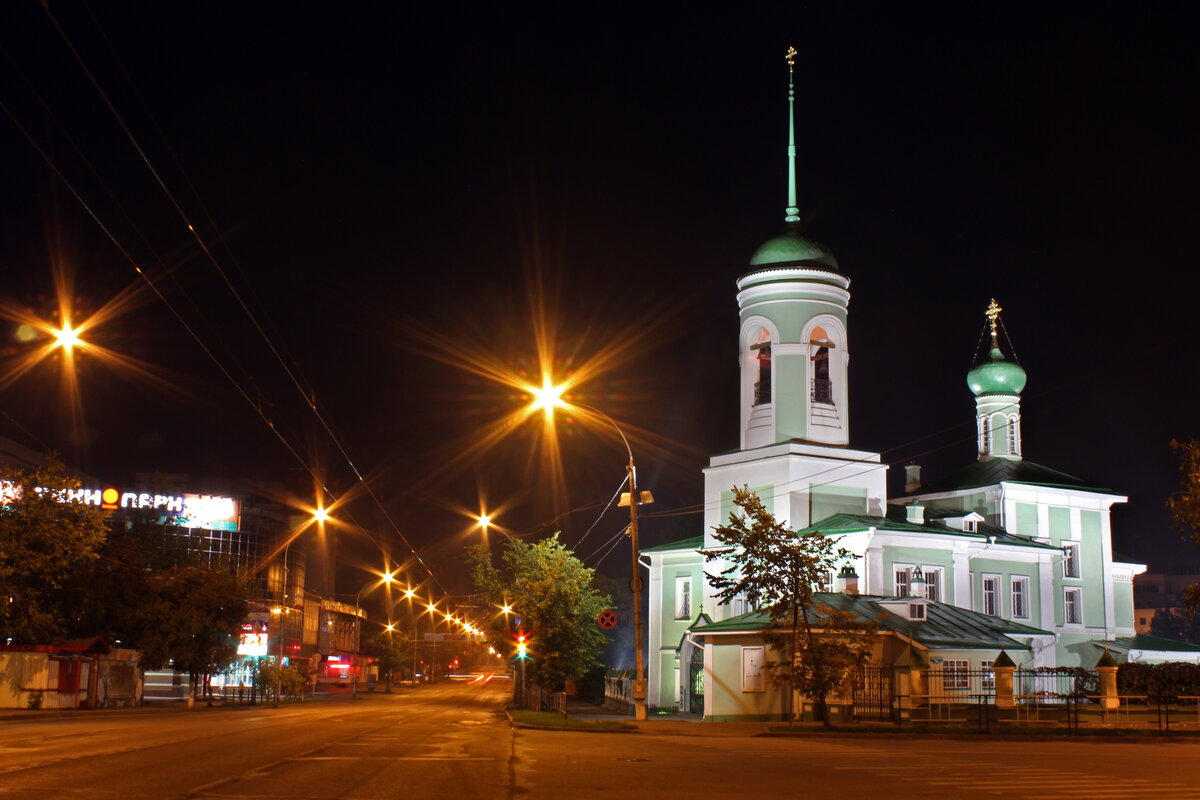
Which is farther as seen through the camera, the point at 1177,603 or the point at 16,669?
the point at 1177,603

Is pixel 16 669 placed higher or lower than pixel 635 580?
lower

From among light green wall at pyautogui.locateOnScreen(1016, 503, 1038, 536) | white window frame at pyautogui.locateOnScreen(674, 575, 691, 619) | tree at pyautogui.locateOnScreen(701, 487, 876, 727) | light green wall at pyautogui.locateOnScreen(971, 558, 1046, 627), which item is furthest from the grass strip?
light green wall at pyautogui.locateOnScreen(1016, 503, 1038, 536)

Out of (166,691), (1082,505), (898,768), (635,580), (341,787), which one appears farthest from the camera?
(166,691)

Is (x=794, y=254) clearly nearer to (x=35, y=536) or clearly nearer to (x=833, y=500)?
(x=833, y=500)

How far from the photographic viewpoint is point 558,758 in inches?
884

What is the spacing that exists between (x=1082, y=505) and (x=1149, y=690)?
19.2 metres

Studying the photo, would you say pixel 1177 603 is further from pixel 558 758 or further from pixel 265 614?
pixel 558 758

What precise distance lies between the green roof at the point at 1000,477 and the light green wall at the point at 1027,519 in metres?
1.16

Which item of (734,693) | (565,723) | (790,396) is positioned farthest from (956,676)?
(565,723)

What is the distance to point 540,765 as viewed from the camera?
808 inches

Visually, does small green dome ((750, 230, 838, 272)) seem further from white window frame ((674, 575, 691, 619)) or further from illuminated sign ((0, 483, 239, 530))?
illuminated sign ((0, 483, 239, 530))

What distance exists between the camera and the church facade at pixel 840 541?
4647cm

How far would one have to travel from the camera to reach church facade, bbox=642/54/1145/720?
46.5 m

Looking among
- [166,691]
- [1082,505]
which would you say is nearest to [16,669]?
[166,691]
